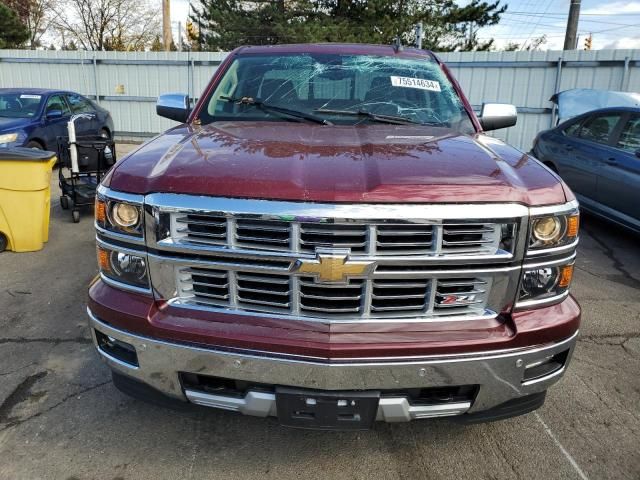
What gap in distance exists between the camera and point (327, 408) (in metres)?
1.95

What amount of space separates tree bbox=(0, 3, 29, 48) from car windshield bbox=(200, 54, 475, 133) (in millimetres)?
26121

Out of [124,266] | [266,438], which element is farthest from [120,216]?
[266,438]

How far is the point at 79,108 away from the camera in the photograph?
11.0 m

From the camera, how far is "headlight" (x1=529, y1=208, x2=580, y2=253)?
1997mm

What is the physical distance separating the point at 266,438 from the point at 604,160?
560 centimetres

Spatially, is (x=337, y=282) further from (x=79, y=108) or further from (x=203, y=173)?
(x=79, y=108)

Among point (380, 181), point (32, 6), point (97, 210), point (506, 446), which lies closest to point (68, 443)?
point (97, 210)

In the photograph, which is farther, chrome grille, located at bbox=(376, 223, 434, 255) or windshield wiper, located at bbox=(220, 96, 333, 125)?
windshield wiper, located at bbox=(220, 96, 333, 125)

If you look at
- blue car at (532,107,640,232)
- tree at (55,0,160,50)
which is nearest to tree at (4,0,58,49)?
tree at (55,0,160,50)

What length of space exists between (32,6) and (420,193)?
35625 mm

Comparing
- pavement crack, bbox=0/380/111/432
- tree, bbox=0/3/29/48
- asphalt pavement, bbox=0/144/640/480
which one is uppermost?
tree, bbox=0/3/29/48

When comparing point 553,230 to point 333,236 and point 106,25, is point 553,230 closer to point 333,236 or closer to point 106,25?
point 333,236

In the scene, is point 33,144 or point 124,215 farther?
point 33,144

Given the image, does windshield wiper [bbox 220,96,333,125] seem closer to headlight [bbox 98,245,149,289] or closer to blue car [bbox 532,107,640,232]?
headlight [bbox 98,245,149,289]
